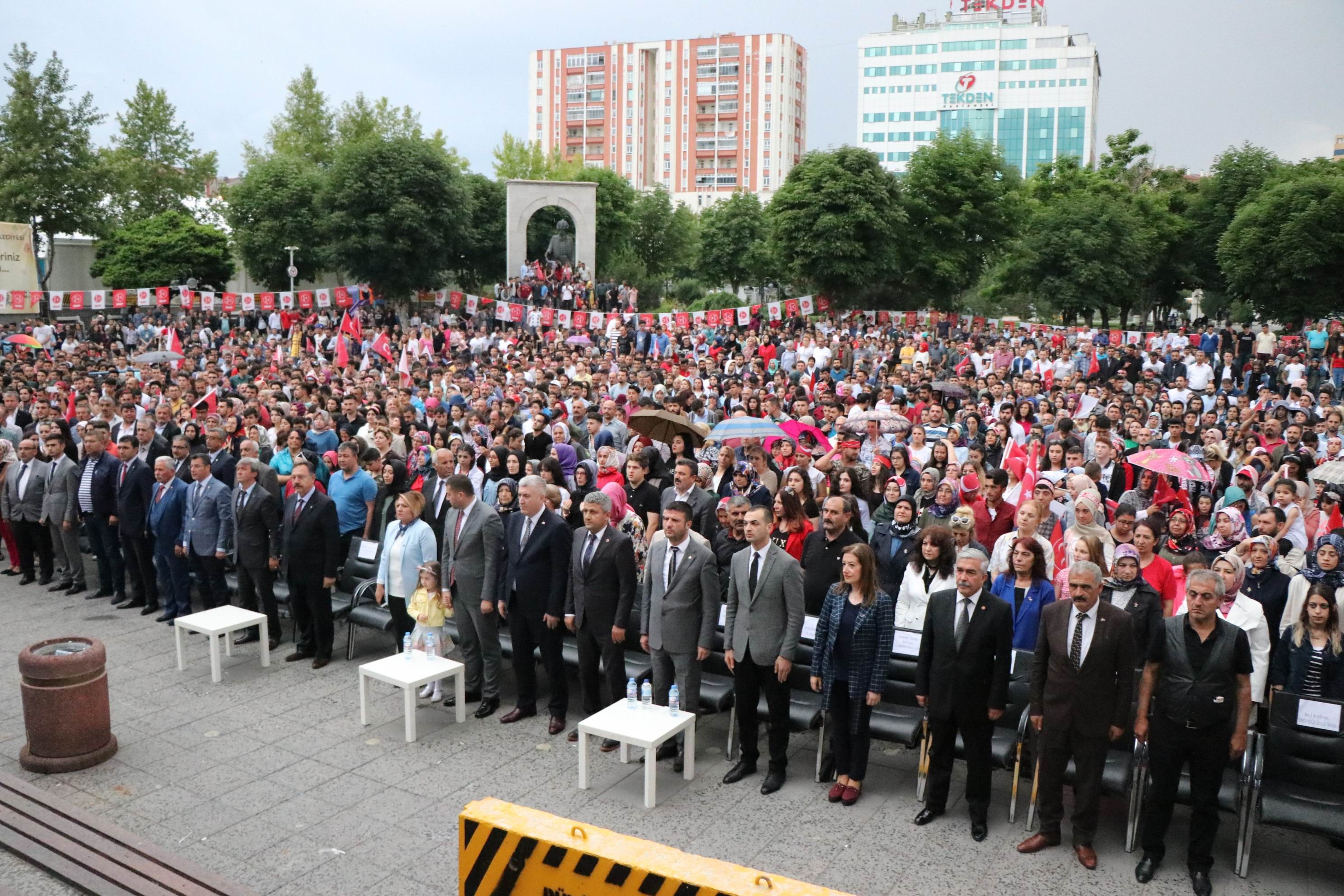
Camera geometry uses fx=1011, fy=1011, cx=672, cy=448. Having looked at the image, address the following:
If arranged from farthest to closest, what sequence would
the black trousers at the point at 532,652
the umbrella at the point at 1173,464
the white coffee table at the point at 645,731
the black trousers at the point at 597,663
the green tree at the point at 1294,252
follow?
the green tree at the point at 1294,252 < the umbrella at the point at 1173,464 < the black trousers at the point at 532,652 < the black trousers at the point at 597,663 < the white coffee table at the point at 645,731

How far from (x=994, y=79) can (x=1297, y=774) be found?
14046 cm

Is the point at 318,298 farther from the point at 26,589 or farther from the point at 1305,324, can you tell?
the point at 1305,324

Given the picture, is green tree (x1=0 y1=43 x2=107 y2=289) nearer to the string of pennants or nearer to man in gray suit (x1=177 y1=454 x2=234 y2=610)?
the string of pennants

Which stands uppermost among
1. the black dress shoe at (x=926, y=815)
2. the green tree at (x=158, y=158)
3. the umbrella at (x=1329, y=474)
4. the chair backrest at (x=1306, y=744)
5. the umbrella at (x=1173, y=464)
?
the green tree at (x=158, y=158)

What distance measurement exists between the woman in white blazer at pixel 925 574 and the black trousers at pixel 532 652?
253cm

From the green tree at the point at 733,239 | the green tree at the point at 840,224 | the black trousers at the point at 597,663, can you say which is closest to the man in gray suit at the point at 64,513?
the black trousers at the point at 597,663

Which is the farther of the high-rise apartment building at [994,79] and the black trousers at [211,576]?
the high-rise apartment building at [994,79]

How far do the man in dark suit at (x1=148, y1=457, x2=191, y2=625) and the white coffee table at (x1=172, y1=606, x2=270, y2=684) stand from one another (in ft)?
3.62

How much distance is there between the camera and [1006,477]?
27.2 feet

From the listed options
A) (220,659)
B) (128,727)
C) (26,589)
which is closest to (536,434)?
(220,659)

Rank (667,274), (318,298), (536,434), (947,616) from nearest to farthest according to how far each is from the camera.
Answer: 1. (947,616)
2. (536,434)
3. (318,298)
4. (667,274)

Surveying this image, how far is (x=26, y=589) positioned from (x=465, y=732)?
271 inches

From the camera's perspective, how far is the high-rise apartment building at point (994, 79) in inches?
5103

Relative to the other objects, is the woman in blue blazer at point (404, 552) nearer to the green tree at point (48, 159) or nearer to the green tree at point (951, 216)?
the green tree at point (951, 216)
